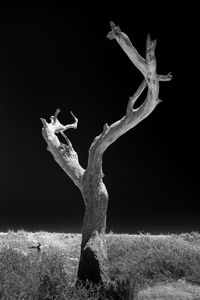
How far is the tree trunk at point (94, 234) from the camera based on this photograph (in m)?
9.95

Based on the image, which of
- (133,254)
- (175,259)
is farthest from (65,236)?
(175,259)

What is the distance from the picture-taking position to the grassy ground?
8602mm

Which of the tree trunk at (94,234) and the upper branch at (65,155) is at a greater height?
the upper branch at (65,155)

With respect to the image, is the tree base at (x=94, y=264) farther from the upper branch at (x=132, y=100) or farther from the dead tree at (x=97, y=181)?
the upper branch at (x=132, y=100)

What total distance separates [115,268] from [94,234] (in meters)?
1.88

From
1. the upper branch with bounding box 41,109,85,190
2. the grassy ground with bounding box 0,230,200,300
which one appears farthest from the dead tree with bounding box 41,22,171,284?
the grassy ground with bounding box 0,230,200,300

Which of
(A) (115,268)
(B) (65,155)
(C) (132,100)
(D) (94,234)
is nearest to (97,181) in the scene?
(D) (94,234)

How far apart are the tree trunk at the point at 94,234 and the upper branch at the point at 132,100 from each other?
0.47 meters

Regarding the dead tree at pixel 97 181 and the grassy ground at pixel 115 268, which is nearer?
the grassy ground at pixel 115 268

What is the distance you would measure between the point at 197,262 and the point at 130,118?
5.42m

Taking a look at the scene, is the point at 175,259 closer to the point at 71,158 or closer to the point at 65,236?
the point at 71,158

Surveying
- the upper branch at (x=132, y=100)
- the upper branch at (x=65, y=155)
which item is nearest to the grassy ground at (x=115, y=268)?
the upper branch at (x=65, y=155)

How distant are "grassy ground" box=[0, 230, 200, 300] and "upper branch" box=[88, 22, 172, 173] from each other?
109 inches

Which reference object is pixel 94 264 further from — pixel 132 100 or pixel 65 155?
pixel 132 100
